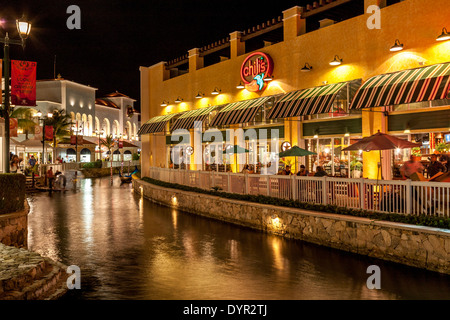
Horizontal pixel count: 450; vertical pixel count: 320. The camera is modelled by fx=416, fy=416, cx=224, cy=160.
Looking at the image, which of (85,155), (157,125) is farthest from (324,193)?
(85,155)

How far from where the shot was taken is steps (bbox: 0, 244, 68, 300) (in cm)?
601

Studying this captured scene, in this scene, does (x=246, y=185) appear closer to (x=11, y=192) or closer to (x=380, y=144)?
(x=380, y=144)

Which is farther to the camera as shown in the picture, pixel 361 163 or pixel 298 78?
pixel 298 78

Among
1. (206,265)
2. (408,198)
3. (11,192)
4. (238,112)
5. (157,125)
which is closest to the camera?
(206,265)

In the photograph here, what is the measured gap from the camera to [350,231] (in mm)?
9680

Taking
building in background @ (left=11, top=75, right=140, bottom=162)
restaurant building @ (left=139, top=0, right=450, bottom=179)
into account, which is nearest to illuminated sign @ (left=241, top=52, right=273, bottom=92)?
restaurant building @ (left=139, top=0, right=450, bottom=179)

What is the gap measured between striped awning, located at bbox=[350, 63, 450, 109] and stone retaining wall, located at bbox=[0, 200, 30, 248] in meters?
10.4

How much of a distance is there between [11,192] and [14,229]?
929mm

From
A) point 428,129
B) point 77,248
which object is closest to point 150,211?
point 77,248

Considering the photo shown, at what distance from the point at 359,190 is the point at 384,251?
1776 millimetres

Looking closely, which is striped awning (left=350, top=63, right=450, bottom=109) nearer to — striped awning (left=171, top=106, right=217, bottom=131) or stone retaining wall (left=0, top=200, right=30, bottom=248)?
stone retaining wall (left=0, top=200, right=30, bottom=248)
